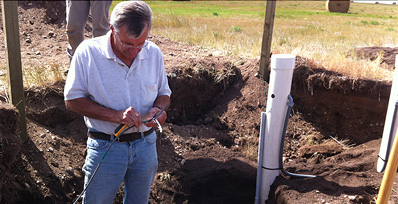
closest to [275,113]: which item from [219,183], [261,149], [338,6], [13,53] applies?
[261,149]

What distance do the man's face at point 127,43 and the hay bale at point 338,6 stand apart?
110ft

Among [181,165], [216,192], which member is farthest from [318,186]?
[181,165]

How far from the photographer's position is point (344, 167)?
12.4 ft

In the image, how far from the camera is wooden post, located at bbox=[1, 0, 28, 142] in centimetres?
297

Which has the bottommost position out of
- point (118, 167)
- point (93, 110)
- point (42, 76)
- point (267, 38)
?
point (118, 167)

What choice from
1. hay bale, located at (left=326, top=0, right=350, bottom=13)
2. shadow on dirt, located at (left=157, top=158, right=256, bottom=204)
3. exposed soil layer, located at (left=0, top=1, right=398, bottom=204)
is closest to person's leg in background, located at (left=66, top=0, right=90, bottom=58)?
exposed soil layer, located at (left=0, top=1, right=398, bottom=204)

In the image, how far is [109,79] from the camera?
7.59 ft

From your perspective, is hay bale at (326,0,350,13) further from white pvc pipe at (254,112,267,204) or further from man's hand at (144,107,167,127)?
man's hand at (144,107,167,127)

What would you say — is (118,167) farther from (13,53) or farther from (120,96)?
(13,53)

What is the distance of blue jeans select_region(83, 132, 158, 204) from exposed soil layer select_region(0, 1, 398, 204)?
96cm

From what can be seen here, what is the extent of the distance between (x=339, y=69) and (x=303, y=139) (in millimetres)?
1100

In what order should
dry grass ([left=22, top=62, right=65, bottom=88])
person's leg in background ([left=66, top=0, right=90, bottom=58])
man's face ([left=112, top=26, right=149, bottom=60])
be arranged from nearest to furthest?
1. man's face ([left=112, top=26, right=149, bottom=60])
2. dry grass ([left=22, top=62, right=65, bottom=88])
3. person's leg in background ([left=66, top=0, right=90, bottom=58])

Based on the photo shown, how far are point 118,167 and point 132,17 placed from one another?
38.1 inches

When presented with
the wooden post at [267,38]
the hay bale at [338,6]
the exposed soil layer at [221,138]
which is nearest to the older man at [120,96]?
the exposed soil layer at [221,138]
